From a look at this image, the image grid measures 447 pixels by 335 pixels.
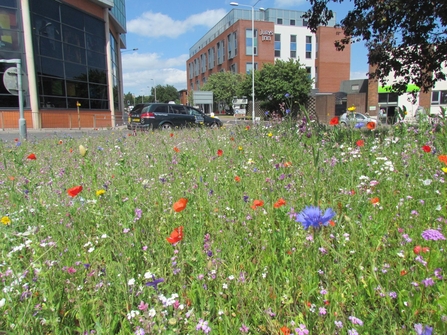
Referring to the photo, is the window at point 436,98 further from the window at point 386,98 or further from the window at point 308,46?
the window at point 308,46

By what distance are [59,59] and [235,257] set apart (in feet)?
75.9

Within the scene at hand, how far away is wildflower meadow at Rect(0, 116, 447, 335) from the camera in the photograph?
44.3 inches

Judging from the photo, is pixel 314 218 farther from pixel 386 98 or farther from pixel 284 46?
pixel 284 46

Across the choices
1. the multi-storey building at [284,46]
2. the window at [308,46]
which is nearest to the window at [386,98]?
the multi-storey building at [284,46]

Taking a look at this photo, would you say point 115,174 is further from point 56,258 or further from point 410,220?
point 410,220

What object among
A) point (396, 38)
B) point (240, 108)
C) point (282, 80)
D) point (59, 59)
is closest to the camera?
point (396, 38)

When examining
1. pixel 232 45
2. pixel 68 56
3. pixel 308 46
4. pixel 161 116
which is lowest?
pixel 161 116

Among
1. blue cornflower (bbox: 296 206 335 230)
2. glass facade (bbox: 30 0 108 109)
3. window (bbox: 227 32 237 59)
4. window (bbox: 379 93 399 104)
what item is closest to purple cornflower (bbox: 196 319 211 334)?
blue cornflower (bbox: 296 206 335 230)

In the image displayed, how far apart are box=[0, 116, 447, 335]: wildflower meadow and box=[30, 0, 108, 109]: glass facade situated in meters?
20.4

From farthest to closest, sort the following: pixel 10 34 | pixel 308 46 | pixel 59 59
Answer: pixel 308 46 < pixel 59 59 < pixel 10 34

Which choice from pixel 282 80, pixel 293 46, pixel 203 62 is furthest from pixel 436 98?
pixel 203 62

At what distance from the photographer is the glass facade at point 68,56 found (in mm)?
19297

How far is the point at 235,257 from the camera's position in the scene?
1.57 meters

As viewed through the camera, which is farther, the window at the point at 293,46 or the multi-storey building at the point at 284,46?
the window at the point at 293,46
